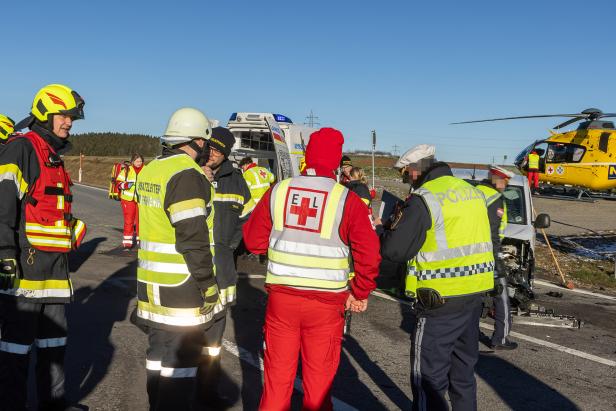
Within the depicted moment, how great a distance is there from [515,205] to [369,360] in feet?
14.4

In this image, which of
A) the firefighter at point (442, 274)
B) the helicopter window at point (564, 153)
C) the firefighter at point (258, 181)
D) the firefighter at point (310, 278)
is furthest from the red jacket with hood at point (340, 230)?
the helicopter window at point (564, 153)

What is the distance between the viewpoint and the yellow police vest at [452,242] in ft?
12.5

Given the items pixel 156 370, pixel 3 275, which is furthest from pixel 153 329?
pixel 3 275

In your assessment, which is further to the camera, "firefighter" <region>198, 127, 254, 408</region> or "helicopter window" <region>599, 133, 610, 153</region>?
"helicopter window" <region>599, 133, 610, 153</region>

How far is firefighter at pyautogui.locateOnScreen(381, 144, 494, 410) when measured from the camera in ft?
12.5

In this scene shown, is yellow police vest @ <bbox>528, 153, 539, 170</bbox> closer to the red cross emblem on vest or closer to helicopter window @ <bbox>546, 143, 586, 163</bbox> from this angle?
helicopter window @ <bbox>546, 143, 586, 163</bbox>

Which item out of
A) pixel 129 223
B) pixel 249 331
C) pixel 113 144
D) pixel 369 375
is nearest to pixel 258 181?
pixel 249 331

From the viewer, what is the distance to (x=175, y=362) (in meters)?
3.69

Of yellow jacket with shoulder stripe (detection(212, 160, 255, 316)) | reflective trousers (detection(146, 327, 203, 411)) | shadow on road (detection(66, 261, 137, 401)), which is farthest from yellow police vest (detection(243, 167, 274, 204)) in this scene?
reflective trousers (detection(146, 327, 203, 411))

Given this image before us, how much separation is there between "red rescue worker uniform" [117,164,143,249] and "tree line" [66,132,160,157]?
186 feet

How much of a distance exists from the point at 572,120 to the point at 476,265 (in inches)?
630

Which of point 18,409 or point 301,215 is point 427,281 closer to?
point 301,215

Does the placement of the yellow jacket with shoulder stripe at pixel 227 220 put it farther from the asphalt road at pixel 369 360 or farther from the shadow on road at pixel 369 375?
the shadow on road at pixel 369 375

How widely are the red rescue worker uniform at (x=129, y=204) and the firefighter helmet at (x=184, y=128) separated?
25.4ft
